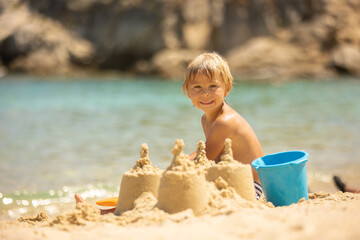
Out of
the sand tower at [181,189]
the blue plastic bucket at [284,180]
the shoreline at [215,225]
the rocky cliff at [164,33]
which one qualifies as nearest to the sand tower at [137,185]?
the shoreline at [215,225]

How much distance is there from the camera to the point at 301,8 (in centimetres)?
2211

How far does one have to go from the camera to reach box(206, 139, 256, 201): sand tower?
239 cm

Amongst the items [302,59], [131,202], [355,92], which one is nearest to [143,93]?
[355,92]

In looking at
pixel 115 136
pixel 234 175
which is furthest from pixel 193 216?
pixel 115 136

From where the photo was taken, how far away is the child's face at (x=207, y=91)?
2.93 meters

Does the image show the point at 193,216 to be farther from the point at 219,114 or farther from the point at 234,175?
the point at 219,114

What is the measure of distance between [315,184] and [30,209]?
275cm

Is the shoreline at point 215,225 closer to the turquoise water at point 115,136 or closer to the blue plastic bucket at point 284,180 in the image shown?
the blue plastic bucket at point 284,180

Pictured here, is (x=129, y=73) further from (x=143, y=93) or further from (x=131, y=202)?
(x=131, y=202)

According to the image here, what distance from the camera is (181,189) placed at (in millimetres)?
2141

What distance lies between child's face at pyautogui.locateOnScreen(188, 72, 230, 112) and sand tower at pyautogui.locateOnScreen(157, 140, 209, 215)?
0.82 m

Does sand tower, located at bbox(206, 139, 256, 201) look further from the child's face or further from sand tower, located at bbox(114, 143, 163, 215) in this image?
the child's face

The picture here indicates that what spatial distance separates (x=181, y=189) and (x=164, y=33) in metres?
20.5

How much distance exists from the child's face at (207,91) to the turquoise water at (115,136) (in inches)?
65.9
